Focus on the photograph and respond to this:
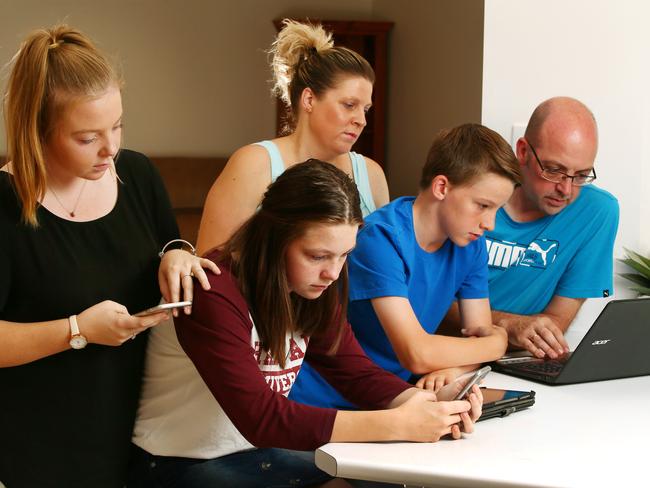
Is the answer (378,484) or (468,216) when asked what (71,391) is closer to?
(378,484)

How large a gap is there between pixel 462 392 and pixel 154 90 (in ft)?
18.0

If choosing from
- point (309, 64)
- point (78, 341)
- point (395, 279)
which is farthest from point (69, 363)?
point (309, 64)

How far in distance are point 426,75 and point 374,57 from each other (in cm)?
87

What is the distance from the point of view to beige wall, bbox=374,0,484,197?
456 cm

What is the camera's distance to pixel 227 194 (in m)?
2.63

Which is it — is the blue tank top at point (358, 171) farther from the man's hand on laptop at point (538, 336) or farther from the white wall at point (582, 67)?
the man's hand on laptop at point (538, 336)

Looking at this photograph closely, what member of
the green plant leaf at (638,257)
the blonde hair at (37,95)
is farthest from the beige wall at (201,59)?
the blonde hair at (37,95)

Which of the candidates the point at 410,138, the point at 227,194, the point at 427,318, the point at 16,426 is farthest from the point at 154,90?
the point at 16,426

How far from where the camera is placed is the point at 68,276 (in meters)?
1.68

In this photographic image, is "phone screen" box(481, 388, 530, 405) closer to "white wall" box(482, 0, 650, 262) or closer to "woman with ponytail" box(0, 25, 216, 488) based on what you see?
"woman with ponytail" box(0, 25, 216, 488)

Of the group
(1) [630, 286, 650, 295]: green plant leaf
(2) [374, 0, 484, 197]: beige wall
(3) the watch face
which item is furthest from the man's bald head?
(2) [374, 0, 484, 197]: beige wall

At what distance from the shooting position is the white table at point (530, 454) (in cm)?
149

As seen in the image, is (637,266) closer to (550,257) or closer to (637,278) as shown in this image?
(637,278)

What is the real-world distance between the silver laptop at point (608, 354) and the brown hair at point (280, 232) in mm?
677
